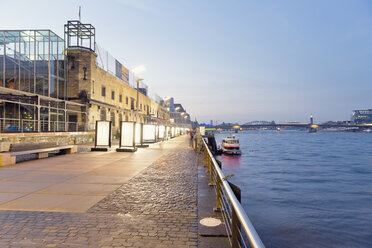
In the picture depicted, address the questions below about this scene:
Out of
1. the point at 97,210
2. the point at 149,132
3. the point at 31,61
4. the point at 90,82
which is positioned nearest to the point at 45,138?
the point at 149,132

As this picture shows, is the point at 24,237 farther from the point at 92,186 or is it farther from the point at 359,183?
the point at 359,183

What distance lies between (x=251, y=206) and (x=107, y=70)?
28.7 metres

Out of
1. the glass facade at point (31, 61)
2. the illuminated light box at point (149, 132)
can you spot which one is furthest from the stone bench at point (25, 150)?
the glass facade at point (31, 61)

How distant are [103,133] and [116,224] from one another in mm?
13757

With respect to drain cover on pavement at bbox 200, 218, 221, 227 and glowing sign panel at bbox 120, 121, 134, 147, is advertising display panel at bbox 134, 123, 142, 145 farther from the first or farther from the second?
drain cover on pavement at bbox 200, 218, 221, 227

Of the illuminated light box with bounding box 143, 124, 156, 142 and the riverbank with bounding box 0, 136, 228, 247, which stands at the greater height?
the illuminated light box with bounding box 143, 124, 156, 142

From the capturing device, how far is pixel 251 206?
1469cm

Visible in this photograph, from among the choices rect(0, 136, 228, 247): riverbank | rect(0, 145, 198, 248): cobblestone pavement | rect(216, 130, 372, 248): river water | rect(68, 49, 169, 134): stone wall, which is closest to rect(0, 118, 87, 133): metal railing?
rect(68, 49, 169, 134): stone wall

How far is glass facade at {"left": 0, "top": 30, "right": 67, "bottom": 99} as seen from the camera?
23.2 metres

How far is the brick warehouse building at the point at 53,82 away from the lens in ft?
75.1

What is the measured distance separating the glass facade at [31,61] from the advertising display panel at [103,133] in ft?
38.2

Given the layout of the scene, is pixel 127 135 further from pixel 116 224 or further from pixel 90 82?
pixel 90 82

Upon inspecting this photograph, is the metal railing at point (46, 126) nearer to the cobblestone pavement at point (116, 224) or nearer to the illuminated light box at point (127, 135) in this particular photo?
the illuminated light box at point (127, 135)

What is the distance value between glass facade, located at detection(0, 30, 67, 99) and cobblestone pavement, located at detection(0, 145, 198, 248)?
2303cm
